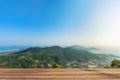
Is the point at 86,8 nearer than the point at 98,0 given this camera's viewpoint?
No

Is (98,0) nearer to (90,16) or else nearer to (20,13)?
(90,16)

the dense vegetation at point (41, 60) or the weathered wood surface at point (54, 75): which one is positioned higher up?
the dense vegetation at point (41, 60)

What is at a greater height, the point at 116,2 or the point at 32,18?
the point at 32,18

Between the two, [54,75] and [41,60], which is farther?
[41,60]

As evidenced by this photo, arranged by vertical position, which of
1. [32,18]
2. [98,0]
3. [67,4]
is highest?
[32,18]

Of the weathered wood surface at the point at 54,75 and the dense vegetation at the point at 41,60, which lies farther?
the dense vegetation at the point at 41,60

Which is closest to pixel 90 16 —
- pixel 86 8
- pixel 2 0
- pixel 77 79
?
pixel 86 8

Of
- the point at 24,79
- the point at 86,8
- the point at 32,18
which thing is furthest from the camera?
the point at 32,18

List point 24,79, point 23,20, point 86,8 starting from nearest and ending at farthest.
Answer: point 24,79, point 86,8, point 23,20

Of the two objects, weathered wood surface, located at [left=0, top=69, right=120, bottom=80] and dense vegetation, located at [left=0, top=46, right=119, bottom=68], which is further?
dense vegetation, located at [left=0, top=46, right=119, bottom=68]

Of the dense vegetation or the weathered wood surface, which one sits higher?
the dense vegetation

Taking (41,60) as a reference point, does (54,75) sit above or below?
below
